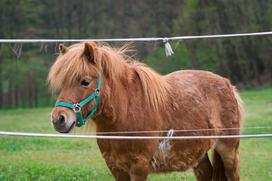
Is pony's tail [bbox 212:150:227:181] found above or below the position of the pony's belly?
below

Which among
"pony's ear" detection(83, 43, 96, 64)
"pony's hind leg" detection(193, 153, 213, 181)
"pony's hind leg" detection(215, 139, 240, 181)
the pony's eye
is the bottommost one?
"pony's hind leg" detection(193, 153, 213, 181)

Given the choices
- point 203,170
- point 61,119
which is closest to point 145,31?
point 203,170

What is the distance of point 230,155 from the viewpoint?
6359 millimetres

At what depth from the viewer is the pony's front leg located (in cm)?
515

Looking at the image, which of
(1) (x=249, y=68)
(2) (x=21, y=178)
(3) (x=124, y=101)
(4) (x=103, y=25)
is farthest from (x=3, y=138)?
(4) (x=103, y=25)

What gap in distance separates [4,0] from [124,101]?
30138mm

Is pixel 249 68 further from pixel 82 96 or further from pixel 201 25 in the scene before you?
pixel 82 96

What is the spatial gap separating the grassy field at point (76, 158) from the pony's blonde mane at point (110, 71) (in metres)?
2.75

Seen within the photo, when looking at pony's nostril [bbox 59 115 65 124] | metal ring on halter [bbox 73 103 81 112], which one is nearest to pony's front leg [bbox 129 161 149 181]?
metal ring on halter [bbox 73 103 81 112]

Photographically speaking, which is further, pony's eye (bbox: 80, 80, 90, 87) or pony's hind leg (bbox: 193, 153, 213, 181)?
pony's hind leg (bbox: 193, 153, 213, 181)

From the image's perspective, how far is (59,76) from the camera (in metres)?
4.77

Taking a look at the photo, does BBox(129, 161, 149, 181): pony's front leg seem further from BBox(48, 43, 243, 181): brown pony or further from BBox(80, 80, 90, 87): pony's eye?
BBox(80, 80, 90, 87): pony's eye

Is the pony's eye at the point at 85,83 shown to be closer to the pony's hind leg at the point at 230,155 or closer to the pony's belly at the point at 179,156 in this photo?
the pony's belly at the point at 179,156

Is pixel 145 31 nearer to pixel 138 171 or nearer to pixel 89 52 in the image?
pixel 138 171
